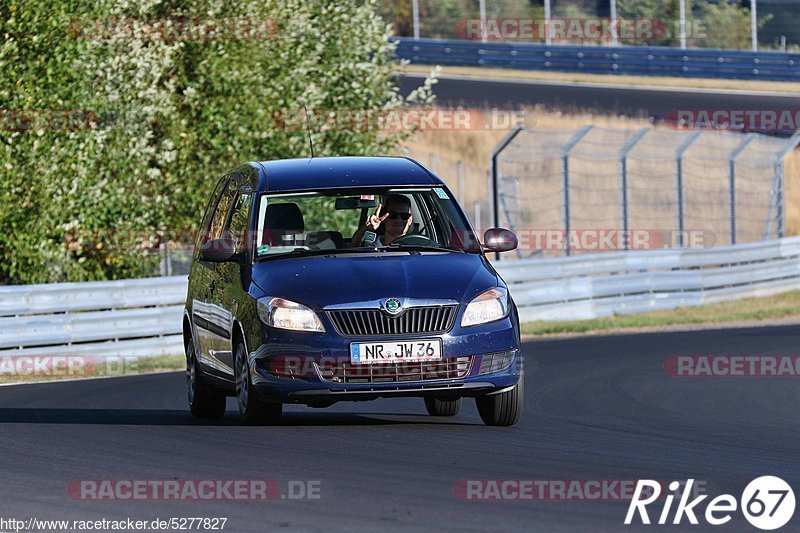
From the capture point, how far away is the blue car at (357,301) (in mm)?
10195

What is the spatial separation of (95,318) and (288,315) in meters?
9.84

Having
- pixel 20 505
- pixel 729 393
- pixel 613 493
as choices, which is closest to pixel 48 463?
pixel 20 505

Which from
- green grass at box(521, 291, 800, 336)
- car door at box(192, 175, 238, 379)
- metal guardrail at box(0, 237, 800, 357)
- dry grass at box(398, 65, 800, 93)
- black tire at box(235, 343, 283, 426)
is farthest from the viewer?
dry grass at box(398, 65, 800, 93)

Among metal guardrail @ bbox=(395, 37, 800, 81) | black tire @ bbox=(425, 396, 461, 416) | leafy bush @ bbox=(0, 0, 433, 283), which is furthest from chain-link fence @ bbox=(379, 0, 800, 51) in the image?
black tire @ bbox=(425, 396, 461, 416)

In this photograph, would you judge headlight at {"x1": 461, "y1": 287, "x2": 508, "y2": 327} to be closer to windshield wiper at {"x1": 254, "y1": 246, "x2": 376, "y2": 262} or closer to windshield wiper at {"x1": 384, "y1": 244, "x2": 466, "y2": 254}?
windshield wiper at {"x1": 384, "y1": 244, "x2": 466, "y2": 254}

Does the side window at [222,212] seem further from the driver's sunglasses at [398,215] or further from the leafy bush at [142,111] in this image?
the leafy bush at [142,111]

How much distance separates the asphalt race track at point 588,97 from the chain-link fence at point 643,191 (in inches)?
73.1

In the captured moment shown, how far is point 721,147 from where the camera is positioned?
3045cm

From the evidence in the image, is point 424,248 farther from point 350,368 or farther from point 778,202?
point 778,202

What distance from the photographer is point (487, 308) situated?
10.4m

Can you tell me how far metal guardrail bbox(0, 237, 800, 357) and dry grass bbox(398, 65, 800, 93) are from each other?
18666mm

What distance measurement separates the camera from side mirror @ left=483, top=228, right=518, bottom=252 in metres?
11.3

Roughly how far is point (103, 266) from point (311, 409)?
11.5 metres

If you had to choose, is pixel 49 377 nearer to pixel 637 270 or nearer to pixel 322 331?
pixel 322 331
